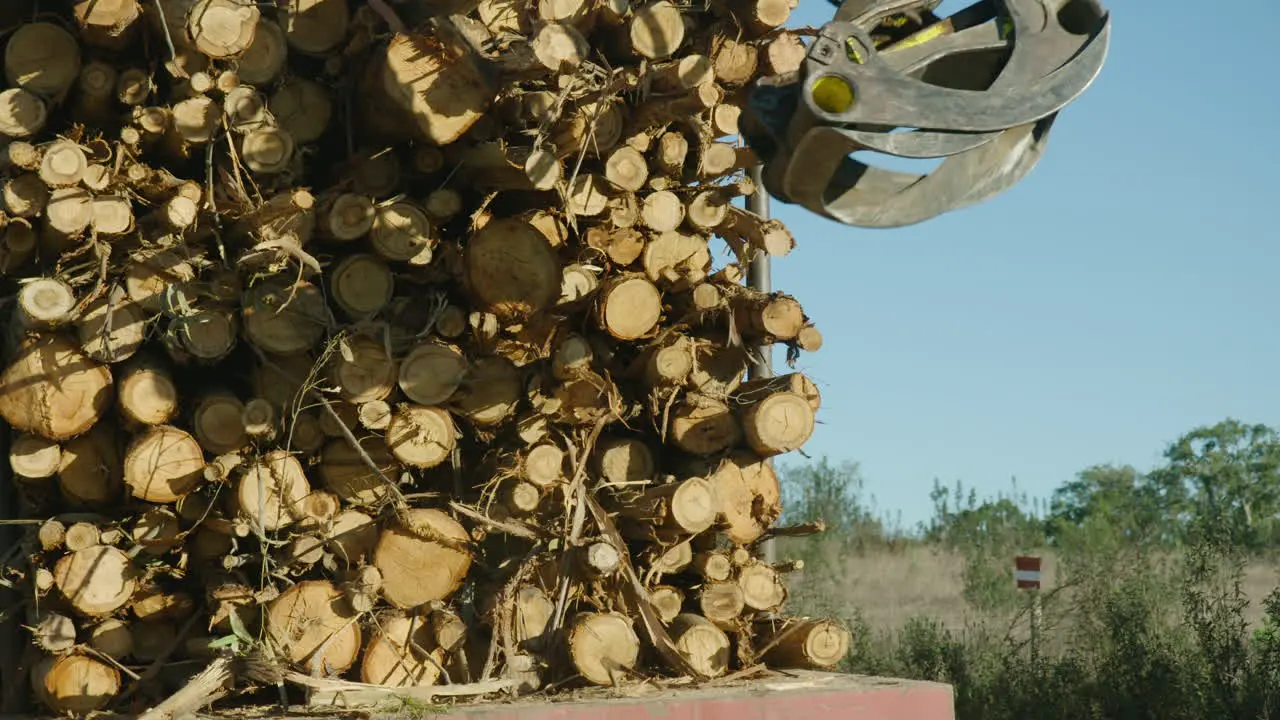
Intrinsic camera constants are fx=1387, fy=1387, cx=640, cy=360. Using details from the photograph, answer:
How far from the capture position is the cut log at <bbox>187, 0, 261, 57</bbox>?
187 inches

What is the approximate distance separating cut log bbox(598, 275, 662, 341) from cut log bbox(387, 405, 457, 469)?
0.74 m

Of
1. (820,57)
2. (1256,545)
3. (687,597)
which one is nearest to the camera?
(820,57)

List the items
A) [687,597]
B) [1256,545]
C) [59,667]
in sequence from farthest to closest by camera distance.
A: [1256,545] → [687,597] → [59,667]

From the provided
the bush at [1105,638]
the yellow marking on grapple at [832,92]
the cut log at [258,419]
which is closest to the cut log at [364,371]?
the cut log at [258,419]

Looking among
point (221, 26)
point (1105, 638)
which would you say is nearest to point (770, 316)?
point (221, 26)

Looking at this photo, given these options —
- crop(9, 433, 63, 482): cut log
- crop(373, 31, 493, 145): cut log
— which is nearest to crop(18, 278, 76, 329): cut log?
crop(9, 433, 63, 482): cut log

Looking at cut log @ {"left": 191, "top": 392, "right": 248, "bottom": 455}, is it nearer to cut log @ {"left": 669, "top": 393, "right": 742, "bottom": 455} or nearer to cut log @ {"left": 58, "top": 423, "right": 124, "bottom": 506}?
cut log @ {"left": 58, "top": 423, "right": 124, "bottom": 506}

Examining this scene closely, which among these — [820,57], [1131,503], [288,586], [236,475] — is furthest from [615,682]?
[1131,503]

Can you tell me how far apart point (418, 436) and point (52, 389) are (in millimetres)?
1240

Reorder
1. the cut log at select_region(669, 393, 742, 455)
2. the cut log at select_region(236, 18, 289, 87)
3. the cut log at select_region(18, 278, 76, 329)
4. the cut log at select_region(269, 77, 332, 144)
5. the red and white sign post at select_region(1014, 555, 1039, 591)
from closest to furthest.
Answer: the cut log at select_region(18, 278, 76, 329), the cut log at select_region(236, 18, 289, 87), the cut log at select_region(269, 77, 332, 144), the cut log at select_region(669, 393, 742, 455), the red and white sign post at select_region(1014, 555, 1039, 591)

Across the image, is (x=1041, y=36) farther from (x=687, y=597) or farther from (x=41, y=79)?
(x=41, y=79)

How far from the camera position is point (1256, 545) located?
1655cm

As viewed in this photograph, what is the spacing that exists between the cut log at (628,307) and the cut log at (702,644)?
1101 millimetres

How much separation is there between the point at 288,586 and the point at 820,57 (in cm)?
254
